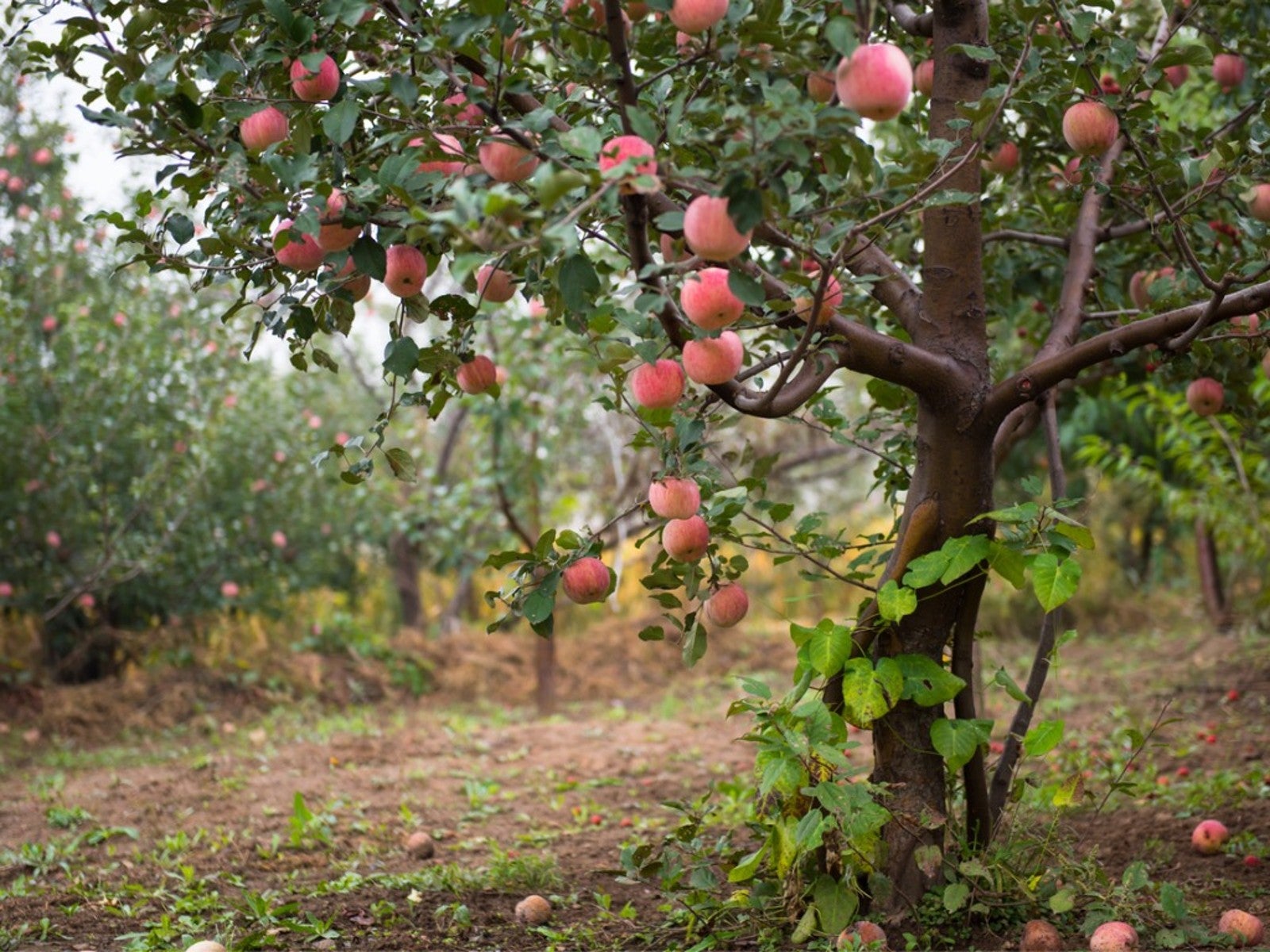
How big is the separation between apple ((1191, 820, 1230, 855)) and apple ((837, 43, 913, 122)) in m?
2.02

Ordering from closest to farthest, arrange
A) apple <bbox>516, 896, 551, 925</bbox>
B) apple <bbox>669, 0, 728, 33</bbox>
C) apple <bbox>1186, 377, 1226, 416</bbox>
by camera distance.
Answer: apple <bbox>669, 0, 728, 33</bbox> → apple <bbox>516, 896, 551, 925</bbox> → apple <bbox>1186, 377, 1226, 416</bbox>

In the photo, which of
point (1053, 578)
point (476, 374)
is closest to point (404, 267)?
point (476, 374)

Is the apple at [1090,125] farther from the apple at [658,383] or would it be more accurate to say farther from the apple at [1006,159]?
the apple at [658,383]

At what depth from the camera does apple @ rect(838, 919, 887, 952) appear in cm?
202

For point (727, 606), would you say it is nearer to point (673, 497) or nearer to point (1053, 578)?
point (673, 497)

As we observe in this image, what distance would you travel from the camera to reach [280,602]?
265 inches

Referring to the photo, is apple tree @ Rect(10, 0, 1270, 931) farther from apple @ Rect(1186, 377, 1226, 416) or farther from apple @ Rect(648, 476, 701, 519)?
apple @ Rect(1186, 377, 1226, 416)

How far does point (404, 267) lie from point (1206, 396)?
1991 mm

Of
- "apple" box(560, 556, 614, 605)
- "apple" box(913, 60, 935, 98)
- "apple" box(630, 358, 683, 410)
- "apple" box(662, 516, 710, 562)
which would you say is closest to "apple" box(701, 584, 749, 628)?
"apple" box(662, 516, 710, 562)

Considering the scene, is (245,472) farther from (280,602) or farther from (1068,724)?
(1068,724)

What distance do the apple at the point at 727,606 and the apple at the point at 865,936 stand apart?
0.60m

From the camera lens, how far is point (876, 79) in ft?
5.00

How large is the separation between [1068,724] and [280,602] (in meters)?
4.34

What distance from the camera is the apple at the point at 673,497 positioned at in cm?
209
